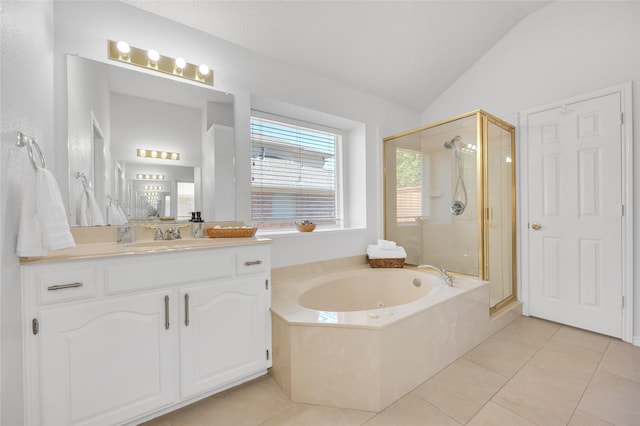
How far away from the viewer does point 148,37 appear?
1.74 metres

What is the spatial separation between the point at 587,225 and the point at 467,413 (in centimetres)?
197

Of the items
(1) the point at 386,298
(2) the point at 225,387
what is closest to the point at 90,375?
(2) the point at 225,387

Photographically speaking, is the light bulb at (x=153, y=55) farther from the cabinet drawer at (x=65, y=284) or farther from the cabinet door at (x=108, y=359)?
the cabinet door at (x=108, y=359)

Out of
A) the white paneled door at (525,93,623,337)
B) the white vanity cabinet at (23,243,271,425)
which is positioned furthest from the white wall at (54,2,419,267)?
the white paneled door at (525,93,623,337)

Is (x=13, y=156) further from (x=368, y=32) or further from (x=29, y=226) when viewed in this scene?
(x=368, y=32)

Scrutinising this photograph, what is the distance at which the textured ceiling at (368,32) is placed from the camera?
188cm

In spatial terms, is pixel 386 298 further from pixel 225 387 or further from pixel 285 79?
pixel 285 79

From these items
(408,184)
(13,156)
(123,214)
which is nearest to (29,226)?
(13,156)

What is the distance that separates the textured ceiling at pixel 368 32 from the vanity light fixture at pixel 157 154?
90 cm

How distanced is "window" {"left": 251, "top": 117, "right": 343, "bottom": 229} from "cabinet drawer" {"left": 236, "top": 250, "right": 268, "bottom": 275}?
2.90ft

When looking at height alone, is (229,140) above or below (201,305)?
above

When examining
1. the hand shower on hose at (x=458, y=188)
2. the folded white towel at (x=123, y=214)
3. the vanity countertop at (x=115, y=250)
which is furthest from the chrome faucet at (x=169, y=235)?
the hand shower on hose at (x=458, y=188)

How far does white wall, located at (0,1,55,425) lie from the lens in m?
0.88

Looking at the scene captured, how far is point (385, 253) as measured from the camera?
106 inches
